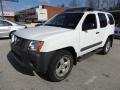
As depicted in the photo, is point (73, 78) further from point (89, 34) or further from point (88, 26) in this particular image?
point (88, 26)

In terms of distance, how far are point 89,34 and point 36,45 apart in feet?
6.56

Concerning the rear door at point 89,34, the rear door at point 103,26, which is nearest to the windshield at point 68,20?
the rear door at point 89,34

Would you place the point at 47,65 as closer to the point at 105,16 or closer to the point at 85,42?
the point at 85,42

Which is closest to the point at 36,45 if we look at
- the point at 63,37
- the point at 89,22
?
the point at 63,37

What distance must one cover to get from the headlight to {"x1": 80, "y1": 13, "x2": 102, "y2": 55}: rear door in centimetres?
149

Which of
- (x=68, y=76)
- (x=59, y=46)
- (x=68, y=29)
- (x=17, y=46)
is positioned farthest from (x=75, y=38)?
(x=17, y=46)

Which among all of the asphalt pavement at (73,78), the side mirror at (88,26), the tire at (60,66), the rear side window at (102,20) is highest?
the rear side window at (102,20)

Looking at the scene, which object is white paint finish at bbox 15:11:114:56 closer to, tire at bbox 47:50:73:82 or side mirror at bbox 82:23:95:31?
side mirror at bbox 82:23:95:31

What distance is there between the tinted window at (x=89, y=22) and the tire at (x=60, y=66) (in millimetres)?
1088

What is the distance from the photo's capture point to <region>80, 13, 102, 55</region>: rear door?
15.8ft

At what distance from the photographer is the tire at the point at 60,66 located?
3.93 meters

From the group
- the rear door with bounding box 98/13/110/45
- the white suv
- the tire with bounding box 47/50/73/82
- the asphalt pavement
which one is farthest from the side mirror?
the asphalt pavement

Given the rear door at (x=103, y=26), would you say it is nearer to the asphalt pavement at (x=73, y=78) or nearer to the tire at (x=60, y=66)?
the asphalt pavement at (x=73, y=78)

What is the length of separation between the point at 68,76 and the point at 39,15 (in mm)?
35504
